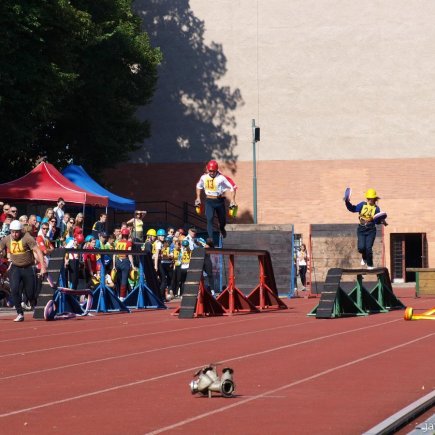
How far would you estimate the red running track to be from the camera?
1004 cm

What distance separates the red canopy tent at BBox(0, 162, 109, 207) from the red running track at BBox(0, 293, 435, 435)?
13.4 m

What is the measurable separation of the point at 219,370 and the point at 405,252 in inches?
1807

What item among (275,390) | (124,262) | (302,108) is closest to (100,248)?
(124,262)

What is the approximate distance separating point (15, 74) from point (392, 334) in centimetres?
2625

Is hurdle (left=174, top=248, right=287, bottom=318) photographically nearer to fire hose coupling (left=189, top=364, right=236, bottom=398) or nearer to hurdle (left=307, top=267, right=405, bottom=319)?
hurdle (left=307, top=267, right=405, bottom=319)

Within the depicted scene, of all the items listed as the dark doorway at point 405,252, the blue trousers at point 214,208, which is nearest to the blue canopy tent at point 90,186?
the blue trousers at point 214,208

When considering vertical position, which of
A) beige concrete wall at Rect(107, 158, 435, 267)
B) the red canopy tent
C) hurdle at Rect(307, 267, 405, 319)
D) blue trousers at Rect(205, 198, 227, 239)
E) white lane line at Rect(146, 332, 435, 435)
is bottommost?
white lane line at Rect(146, 332, 435, 435)

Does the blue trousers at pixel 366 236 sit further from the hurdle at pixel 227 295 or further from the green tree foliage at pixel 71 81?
the green tree foliage at pixel 71 81

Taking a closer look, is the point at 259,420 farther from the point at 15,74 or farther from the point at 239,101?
the point at 239,101

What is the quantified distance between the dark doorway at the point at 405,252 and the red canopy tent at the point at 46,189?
2318cm

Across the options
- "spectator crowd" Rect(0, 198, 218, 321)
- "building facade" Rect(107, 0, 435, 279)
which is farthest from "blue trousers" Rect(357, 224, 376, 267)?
"building facade" Rect(107, 0, 435, 279)

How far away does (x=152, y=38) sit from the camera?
61.7m

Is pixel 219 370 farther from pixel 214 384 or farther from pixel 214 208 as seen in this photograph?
pixel 214 208

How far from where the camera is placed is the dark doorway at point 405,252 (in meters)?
57.9
